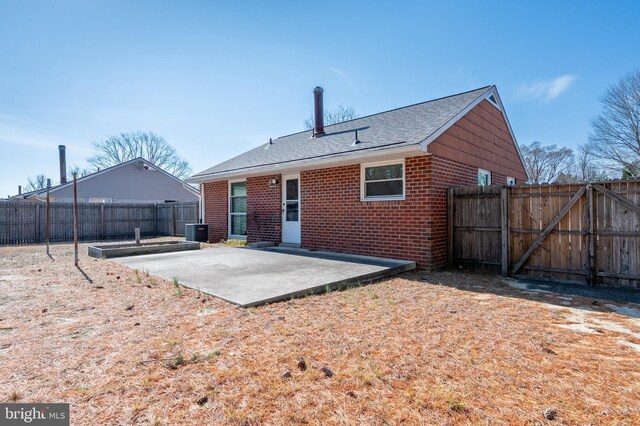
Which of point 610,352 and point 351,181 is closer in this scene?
point 610,352

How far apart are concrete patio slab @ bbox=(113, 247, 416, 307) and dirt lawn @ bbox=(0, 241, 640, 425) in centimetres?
33

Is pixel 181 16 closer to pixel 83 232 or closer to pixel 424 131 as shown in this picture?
pixel 424 131

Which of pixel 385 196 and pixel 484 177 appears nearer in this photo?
pixel 385 196

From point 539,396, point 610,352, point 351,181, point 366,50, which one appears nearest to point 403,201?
point 351,181

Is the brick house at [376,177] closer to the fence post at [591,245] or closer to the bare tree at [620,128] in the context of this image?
the fence post at [591,245]

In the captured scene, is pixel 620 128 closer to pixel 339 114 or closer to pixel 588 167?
pixel 588 167

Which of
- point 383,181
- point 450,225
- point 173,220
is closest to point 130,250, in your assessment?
point 383,181

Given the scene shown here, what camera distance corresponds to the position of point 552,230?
20.0 ft

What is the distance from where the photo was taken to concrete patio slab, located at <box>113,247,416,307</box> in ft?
15.2

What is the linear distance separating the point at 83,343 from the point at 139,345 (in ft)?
1.79

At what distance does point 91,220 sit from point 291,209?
466 inches

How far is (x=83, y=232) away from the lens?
50.6 feet

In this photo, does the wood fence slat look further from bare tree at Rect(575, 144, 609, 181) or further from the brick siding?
bare tree at Rect(575, 144, 609, 181)

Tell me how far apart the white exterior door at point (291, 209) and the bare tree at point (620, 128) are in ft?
65.9
